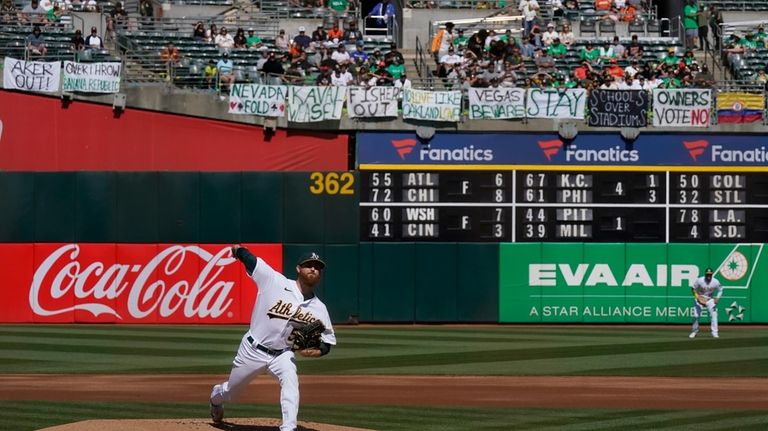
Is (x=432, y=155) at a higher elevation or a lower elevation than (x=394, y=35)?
lower

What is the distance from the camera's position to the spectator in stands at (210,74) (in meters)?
32.2

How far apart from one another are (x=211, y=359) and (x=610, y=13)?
21266 millimetres

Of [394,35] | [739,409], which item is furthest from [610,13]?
[739,409]

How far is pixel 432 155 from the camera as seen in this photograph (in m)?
31.1

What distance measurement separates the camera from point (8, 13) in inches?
1391

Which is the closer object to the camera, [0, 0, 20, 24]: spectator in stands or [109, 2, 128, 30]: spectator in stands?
[0, 0, 20, 24]: spectator in stands

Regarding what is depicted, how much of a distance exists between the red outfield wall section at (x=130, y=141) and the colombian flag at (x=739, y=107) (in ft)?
29.5

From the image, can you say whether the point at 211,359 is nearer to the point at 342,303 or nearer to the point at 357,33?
the point at 342,303

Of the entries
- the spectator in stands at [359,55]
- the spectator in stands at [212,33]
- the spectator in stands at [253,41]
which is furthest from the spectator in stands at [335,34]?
the spectator in stands at [212,33]

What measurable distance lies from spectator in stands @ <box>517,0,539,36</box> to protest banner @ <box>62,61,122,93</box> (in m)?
12.2

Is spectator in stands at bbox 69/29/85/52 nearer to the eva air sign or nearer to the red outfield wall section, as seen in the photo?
the red outfield wall section

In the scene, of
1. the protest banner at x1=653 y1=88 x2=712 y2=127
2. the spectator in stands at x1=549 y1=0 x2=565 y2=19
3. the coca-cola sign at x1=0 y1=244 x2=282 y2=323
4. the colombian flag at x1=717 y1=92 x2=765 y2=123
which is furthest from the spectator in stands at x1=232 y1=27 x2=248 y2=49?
the colombian flag at x1=717 y1=92 x2=765 y2=123

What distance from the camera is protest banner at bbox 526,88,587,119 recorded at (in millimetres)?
31094

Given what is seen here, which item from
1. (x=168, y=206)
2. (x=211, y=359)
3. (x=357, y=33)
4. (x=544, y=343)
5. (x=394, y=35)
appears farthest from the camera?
(x=394, y=35)
